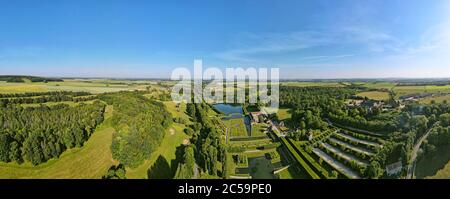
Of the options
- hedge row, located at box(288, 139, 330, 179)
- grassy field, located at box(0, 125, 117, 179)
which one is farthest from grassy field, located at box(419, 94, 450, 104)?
grassy field, located at box(0, 125, 117, 179)

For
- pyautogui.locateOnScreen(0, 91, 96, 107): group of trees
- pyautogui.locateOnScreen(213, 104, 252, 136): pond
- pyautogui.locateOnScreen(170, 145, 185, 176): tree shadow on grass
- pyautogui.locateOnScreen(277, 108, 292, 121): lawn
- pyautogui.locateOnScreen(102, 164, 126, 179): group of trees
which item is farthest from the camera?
pyautogui.locateOnScreen(277, 108, 292, 121): lawn

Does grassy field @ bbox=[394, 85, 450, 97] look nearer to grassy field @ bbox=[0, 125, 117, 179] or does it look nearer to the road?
the road

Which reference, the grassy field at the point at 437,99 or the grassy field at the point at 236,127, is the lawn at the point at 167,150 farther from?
the grassy field at the point at 437,99

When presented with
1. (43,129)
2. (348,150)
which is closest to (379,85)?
(348,150)

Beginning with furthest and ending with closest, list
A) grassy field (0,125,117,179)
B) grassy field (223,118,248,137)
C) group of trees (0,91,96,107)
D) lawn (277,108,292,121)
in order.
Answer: lawn (277,108,292,121) → grassy field (223,118,248,137) → group of trees (0,91,96,107) → grassy field (0,125,117,179)

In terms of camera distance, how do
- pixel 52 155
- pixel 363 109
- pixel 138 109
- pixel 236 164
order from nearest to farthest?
pixel 52 155 → pixel 236 164 → pixel 138 109 → pixel 363 109

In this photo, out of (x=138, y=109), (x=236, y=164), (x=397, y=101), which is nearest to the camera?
(x=236, y=164)
